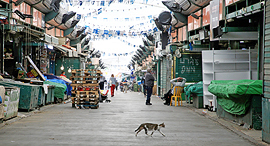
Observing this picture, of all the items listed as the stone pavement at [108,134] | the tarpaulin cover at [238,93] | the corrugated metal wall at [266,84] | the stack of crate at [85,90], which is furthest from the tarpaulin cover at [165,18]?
the corrugated metal wall at [266,84]

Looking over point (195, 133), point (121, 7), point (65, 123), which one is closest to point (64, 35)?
point (121, 7)

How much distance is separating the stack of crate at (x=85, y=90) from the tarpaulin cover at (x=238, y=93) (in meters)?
7.01

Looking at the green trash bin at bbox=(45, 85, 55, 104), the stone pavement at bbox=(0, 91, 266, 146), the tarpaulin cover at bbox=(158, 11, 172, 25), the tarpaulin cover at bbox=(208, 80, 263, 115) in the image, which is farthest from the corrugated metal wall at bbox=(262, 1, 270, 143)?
the tarpaulin cover at bbox=(158, 11, 172, 25)

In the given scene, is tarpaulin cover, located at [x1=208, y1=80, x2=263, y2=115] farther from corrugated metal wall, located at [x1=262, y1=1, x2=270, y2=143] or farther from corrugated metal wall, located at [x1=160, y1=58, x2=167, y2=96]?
corrugated metal wall, located at [x1=160, y1=58, x2=167, y2=96]

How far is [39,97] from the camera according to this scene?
1697 centimetres

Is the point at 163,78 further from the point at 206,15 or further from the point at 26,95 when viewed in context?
the point at 26,95

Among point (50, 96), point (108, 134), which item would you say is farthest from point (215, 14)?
point (50, 96)

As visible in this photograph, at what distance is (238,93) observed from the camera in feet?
32.6

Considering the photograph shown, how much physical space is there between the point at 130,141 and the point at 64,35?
30440mm

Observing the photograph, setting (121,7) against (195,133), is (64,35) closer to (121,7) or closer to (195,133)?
(121,7)

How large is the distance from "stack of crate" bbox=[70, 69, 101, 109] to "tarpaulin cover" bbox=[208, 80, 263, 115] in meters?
7.01

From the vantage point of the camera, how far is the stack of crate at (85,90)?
17.7 meters

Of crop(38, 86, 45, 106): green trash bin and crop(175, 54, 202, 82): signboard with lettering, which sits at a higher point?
crop(175, 54, 202, 82): signboard with lettering

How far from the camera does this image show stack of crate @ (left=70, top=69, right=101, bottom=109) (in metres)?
17.7
